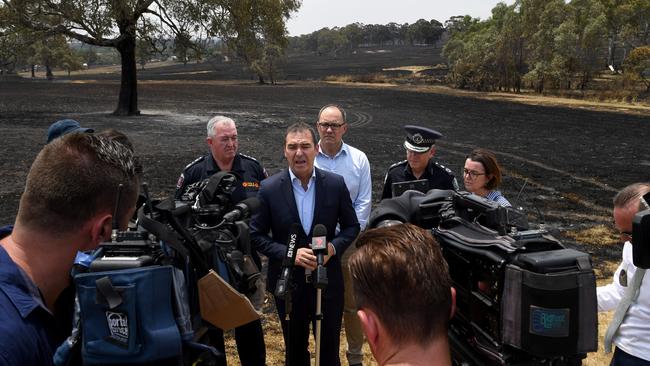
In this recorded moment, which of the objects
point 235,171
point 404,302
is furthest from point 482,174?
point 404,302

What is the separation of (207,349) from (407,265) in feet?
2.84

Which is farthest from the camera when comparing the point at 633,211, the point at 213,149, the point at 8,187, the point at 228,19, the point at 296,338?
the point at 228,19

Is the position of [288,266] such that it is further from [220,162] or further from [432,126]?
[432,126]

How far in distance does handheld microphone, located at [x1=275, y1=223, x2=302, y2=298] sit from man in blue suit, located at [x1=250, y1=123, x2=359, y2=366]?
0.75 meters

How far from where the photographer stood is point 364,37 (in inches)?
7131

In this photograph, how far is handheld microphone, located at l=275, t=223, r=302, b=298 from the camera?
3326mm

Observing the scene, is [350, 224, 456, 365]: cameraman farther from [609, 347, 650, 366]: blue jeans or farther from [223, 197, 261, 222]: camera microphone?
[609, 347, 650, 366]: blue jeans

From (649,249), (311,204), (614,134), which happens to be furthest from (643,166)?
(649,249)

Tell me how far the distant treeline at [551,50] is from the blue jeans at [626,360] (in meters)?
45.5

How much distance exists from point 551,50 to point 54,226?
5940cm

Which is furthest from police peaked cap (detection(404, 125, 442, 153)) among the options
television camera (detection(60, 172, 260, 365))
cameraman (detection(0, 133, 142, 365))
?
cameraman (detection(0, 133, 142, 365))

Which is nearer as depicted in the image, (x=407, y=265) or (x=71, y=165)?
(x=407, y=265)

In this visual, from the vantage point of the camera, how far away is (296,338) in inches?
175

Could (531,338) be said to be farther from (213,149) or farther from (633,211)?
(213,149)
